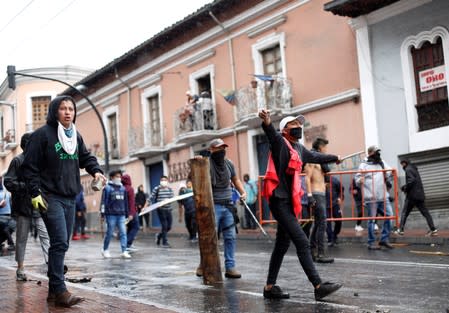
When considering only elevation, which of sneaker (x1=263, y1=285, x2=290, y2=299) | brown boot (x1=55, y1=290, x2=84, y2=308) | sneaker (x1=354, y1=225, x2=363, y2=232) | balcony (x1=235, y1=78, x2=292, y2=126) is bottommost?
sneaker (x1=263, y1=285, x2=290, y2=299)

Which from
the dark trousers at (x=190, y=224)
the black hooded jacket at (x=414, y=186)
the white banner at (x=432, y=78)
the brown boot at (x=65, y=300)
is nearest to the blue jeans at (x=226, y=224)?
the brown boot at (x=65, y=300)

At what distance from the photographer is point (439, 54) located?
15.5 metres

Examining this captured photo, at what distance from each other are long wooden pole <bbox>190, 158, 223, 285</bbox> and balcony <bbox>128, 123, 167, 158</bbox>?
62.0ft

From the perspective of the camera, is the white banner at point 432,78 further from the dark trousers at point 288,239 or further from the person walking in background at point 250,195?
the dark trousers at point 288,239

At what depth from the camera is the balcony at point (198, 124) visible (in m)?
22.9

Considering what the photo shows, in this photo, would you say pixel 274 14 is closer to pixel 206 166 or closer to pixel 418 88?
pixel 418 88

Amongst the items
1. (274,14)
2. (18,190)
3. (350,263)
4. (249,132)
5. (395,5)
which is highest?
(274,14)

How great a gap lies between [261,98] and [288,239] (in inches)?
559

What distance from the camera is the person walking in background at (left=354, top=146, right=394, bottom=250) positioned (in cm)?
1085

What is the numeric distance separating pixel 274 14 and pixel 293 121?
48.6ft

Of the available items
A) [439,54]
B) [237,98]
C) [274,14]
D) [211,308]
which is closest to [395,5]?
[439,54]

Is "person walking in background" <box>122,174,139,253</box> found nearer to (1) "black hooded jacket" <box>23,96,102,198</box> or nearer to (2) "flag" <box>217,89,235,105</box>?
(1) "black hooded jacket" <box>23,96,102,198</box>

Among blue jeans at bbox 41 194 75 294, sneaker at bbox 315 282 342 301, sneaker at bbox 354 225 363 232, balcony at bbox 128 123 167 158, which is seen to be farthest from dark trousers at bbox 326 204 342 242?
balcony at bbox 128 123 167 158

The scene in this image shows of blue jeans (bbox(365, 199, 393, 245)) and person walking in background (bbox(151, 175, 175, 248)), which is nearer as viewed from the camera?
blue jeans (bbox(365, 199, 393, 245))
